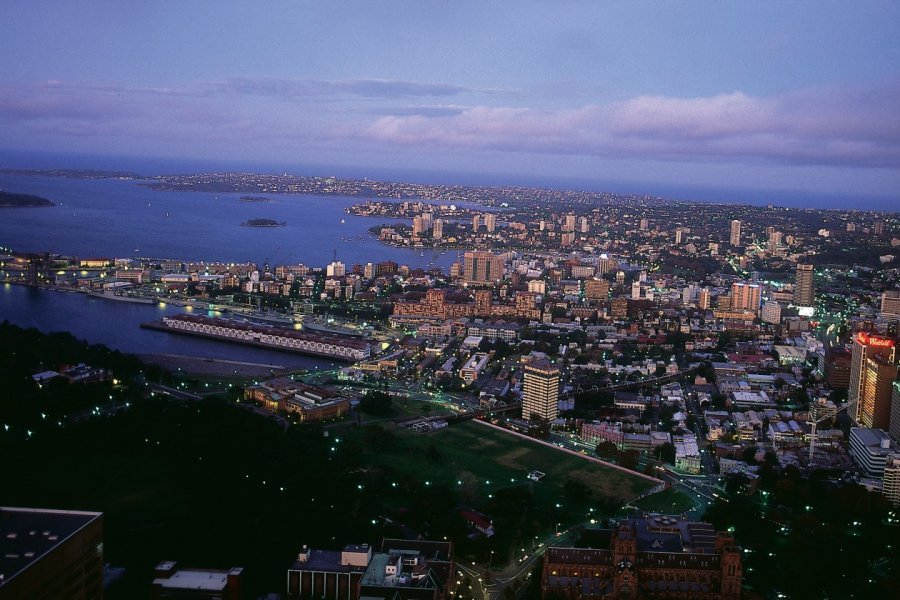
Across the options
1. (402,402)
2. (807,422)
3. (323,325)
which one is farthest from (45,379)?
(807,422)

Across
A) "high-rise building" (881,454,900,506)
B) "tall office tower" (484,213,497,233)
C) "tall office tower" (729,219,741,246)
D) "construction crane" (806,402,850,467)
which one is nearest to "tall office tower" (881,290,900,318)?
"construction crane" (806,402,850,467)

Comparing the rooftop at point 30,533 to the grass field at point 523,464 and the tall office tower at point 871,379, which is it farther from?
the tall office tower at point 871,379

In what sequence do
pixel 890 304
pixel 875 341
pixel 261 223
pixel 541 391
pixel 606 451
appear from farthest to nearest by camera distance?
pixel 261 223
pixel 890 304
pixel 875 341
pixel 541 391
pixel 606 451

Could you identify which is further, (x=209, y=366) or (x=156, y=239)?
(x=156, y=239)

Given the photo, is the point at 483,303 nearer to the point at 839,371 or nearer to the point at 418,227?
the point at 839,371

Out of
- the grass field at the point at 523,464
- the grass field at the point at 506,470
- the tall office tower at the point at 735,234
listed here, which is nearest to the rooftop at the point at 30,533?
the grass field at the point at 506,470

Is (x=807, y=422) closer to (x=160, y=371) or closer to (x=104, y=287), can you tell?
(x=160, y=371)

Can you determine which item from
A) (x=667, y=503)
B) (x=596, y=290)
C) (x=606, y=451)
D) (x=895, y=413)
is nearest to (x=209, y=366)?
(x=606, y=451)
